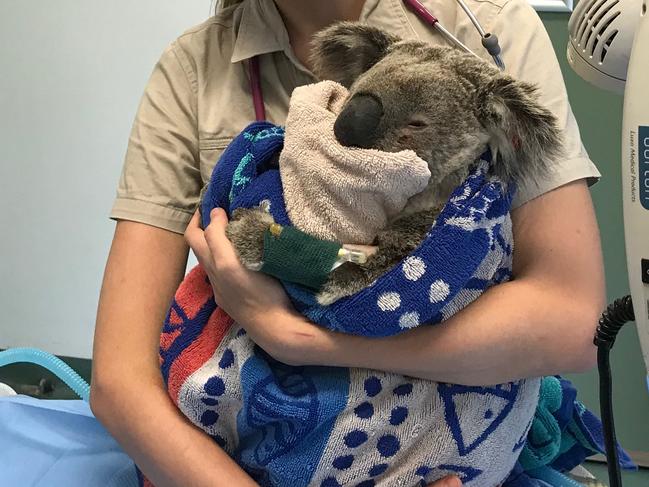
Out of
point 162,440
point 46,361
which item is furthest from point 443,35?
point 46,361

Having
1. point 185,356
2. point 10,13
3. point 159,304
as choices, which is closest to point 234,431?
point 185,356

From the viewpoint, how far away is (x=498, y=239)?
2.33ft

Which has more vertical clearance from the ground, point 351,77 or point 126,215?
point 351,77

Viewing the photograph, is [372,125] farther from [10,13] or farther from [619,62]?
[10,13]

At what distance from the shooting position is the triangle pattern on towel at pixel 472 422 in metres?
0.72

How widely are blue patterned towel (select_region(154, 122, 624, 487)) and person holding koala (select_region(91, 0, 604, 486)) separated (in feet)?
0.08

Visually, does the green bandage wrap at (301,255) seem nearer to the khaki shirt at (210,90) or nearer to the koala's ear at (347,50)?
the koala's ear at (347,50)

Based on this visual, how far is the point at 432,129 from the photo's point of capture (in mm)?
654

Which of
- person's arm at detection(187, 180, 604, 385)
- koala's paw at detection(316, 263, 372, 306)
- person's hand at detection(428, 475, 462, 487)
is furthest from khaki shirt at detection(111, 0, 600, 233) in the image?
person's hand at detection(428, 475, 462, 487)

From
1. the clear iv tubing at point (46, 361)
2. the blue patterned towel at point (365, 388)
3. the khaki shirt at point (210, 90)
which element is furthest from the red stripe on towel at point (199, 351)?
the clear iv tubing at point (46, 361)

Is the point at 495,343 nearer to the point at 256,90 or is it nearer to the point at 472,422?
the point at 472,422

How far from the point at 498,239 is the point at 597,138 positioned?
110 cm

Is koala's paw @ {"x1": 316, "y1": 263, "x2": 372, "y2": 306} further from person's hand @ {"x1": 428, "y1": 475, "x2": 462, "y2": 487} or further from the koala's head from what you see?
person's hand @ {"x1": 428, "y1": 475, "x2": 462, "y2": 487}

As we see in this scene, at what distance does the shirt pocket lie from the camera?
0.98m
